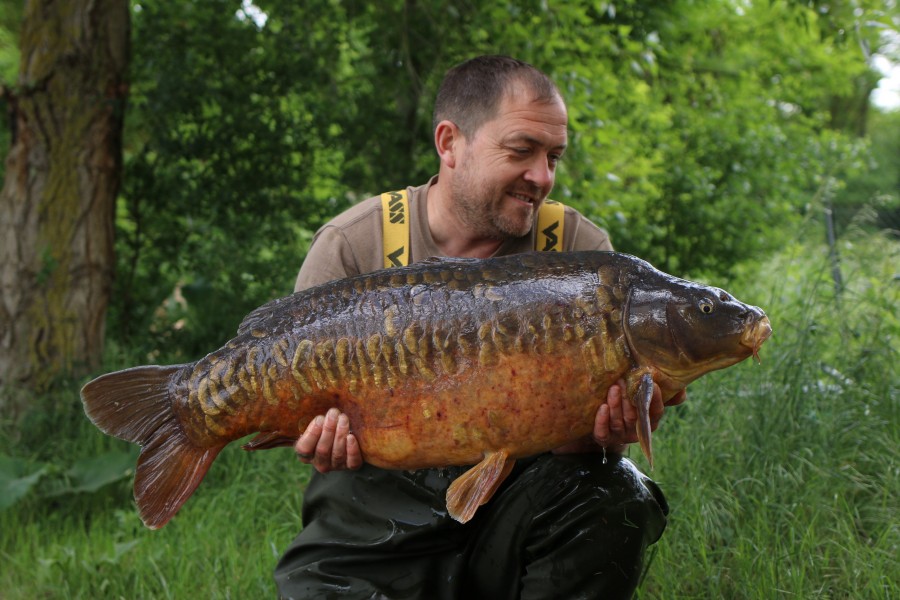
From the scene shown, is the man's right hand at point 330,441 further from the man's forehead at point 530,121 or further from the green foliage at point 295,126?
the green foliage at point 295,126

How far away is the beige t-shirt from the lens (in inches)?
108

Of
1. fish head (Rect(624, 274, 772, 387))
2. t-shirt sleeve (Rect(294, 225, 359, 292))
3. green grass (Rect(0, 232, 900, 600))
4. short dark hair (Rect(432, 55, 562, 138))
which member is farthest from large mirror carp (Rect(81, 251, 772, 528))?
green grass (Rect(0, 232, 900, 600))

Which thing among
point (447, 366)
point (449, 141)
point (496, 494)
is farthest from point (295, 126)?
point (447, 366)

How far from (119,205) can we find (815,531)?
4704 millimetres

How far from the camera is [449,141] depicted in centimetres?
284

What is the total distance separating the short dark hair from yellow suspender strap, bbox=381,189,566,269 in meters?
0.32

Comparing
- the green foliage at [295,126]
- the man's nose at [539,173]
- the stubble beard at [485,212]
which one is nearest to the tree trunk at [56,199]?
the green foliage at [295,126]

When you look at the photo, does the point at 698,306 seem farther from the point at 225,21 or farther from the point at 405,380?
the point at 225,21

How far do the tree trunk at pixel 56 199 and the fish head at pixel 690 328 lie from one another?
3.70 m

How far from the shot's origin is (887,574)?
2643 millimetres

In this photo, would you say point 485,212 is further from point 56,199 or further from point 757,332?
point 56,199

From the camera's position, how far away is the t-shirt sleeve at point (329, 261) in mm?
2729

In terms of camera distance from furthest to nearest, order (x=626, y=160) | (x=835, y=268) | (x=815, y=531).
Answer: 1. (x=626, y=160)
2. (x=835, y=268)
3. (x=815, y=531)

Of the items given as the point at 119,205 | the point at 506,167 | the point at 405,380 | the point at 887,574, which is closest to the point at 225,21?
the point at 119,205
